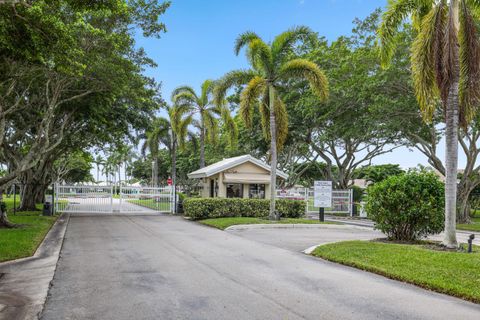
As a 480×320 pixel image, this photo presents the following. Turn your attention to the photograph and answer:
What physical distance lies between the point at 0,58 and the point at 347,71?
18.3 m

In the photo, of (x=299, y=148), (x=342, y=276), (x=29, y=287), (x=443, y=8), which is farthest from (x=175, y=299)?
(x=299, y=148)

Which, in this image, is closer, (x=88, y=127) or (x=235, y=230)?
(x=235, y=230)

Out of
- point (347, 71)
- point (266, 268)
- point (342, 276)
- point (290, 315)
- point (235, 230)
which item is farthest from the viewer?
point (347, 71)

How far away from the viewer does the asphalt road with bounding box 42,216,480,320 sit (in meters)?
5.88

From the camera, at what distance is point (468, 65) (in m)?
11.9

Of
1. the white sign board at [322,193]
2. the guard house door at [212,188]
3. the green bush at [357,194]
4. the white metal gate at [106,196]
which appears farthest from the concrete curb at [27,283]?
the green bush at [357,194]

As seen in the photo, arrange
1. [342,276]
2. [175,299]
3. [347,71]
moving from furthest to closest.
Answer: [347,71]
[342,276]
[175,299]

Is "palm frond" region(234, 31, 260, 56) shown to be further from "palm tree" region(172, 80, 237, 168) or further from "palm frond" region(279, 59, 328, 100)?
"palm tree" region(172, 80, 237, 168)

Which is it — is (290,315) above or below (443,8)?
below

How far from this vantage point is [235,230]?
17016mm

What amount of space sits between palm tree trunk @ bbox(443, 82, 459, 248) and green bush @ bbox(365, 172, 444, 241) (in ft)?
3.18

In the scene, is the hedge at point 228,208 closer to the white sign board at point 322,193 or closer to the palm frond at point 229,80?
the white sign board at point 322,193

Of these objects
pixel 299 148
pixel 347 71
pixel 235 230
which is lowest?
pixel 235 230

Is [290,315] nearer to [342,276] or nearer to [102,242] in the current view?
[342,276]
